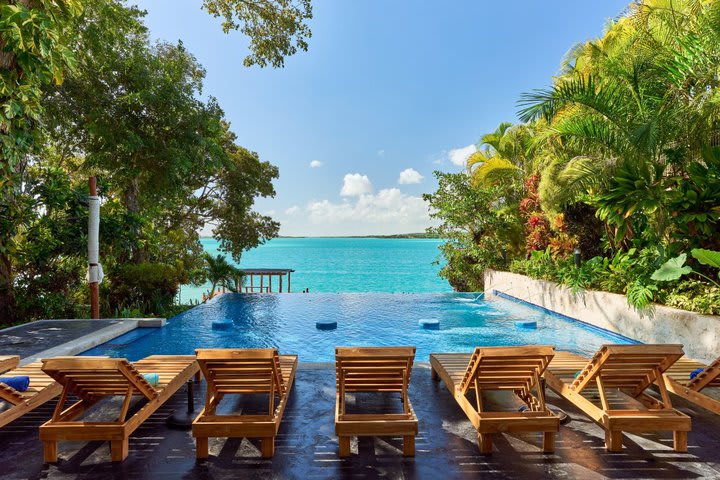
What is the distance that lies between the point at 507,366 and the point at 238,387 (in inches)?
104

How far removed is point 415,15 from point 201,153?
13035 millimetres

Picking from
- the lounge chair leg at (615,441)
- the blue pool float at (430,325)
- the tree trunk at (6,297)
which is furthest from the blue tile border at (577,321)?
the tree trunk at (6,297)

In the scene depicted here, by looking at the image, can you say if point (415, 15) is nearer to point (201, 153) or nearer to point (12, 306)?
point (201, 153)

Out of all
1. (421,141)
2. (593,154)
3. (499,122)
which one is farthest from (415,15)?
(421,141)

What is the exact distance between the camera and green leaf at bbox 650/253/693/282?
6992mm

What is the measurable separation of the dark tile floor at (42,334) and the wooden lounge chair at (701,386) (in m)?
9.33

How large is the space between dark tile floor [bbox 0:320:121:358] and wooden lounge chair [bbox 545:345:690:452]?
27.1 feet

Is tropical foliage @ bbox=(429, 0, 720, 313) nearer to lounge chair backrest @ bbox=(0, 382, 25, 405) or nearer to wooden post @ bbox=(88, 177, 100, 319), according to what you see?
lounge chair backrest @ bbox=(0, 382, 25, 405)

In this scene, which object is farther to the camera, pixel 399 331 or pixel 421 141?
pixel 421 141

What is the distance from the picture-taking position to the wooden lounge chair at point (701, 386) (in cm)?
395

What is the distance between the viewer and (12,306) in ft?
32.2

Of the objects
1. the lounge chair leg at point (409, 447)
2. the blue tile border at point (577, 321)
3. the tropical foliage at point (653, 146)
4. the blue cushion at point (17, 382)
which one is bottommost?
the blue tile border at point (577, 321)

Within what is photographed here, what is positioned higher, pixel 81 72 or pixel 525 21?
pixel 525 21

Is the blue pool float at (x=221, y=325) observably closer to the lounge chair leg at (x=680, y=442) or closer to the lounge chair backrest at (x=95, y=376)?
the lounge chair backrest at (x=95, y=376)
